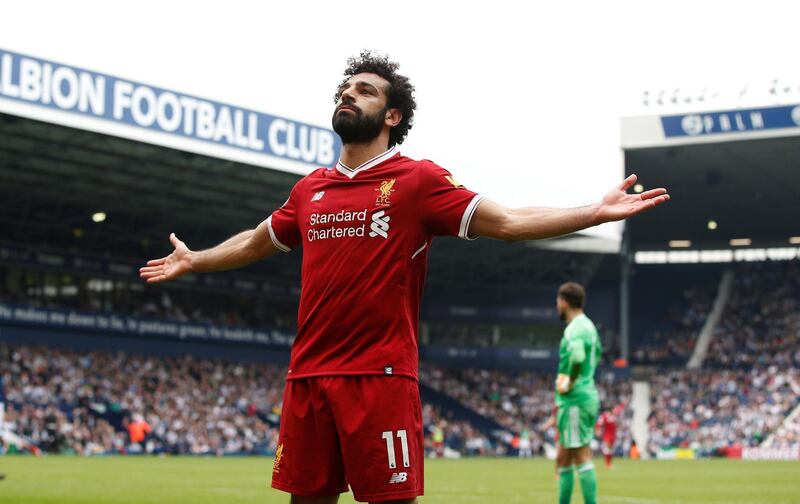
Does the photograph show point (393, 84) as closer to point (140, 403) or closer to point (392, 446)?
point (392, 446)

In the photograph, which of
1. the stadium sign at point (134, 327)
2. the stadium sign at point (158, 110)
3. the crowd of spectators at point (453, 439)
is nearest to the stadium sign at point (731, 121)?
the stadium sign at point (158, 110)

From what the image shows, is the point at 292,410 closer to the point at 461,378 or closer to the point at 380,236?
the point at 380,236

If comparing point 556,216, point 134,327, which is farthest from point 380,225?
point 134,327

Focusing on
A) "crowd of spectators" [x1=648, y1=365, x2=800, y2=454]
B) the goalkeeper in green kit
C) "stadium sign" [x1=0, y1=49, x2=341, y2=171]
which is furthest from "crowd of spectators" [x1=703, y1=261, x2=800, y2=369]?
the goalkeeper in green kit

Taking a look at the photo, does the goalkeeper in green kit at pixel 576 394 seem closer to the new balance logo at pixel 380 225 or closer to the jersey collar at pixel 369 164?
the jersey collar at pixel 369 164

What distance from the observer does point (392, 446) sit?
4512 mm

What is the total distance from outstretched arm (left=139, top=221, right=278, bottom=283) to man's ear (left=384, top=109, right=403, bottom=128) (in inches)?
→ 30.2

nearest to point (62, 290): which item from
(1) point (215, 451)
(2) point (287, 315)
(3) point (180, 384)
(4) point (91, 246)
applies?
(4) point (91, 246)

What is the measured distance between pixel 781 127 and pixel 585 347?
3111cm

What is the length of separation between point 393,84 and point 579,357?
6000 mm

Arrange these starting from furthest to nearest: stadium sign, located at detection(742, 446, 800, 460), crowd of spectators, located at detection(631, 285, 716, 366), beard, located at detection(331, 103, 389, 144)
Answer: crowd of spectators, located at detection(631, 285, 716, 366)
stadium sign, located at detection(742, 446, 800, 460)
beard, located at detection(331, 103, 389, 144)

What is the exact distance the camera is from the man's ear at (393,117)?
493cm

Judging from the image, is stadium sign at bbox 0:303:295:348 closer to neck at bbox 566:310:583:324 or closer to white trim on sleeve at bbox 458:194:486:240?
neck at bbox 566:310:583:324

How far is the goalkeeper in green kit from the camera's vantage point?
10.5 meters
